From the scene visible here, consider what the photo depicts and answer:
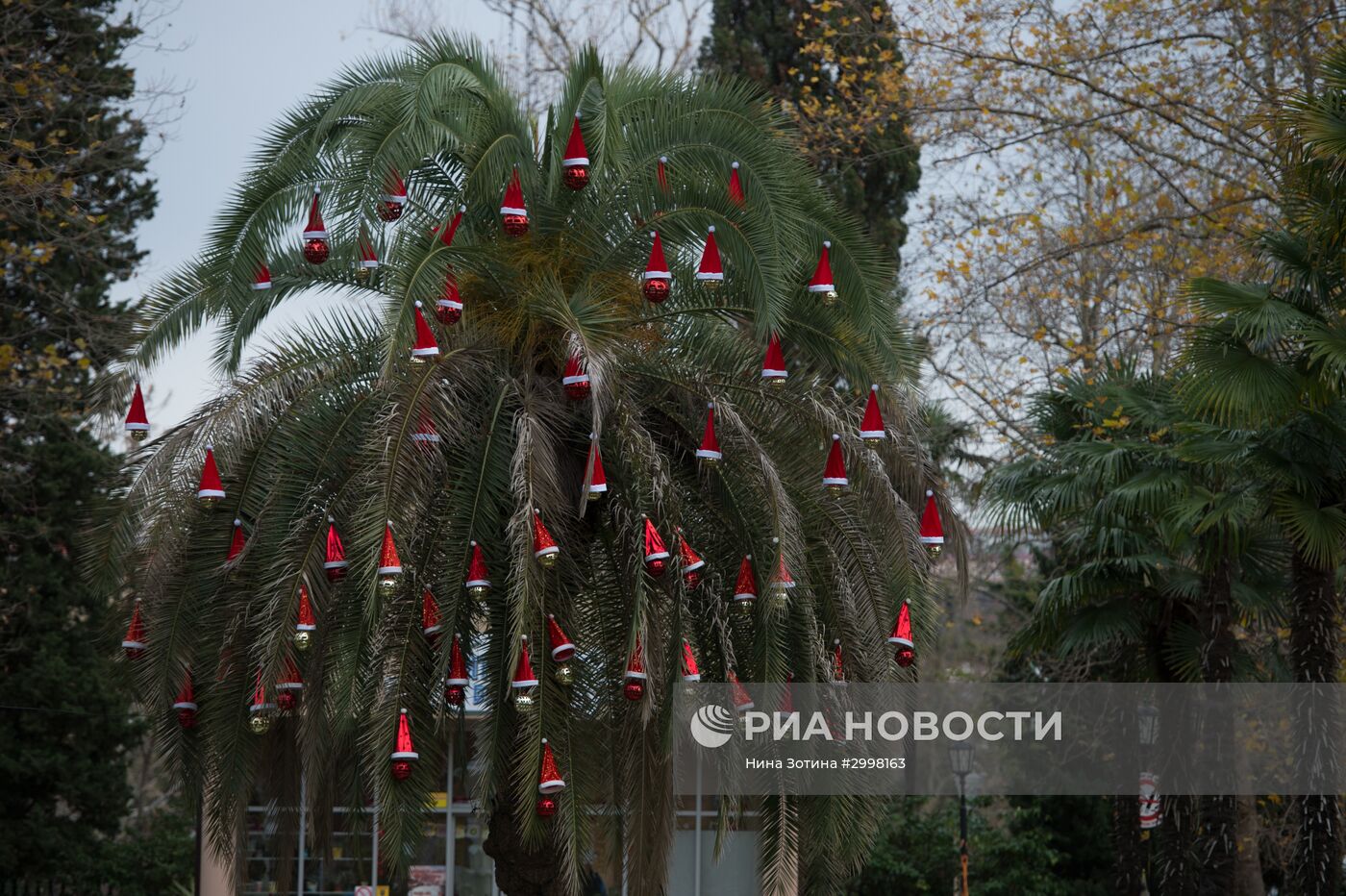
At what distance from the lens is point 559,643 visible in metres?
8.52

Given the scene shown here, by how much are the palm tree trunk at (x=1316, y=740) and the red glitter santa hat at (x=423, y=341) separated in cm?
717

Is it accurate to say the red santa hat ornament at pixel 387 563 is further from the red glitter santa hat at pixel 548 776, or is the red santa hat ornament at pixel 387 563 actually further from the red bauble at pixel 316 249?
the red bauble at pixel 316 249

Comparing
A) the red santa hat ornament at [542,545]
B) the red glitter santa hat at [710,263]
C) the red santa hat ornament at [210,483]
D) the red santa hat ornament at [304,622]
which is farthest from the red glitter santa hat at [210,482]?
the red glitter santa hat at [710,263]

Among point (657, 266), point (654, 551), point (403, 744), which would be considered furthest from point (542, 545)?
point (657, 266)

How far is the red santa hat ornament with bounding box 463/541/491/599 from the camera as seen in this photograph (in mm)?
8281

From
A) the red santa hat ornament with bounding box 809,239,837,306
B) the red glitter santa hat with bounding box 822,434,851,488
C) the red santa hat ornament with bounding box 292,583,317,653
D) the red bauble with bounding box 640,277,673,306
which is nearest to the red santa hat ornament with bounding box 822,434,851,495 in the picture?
the red glitter santa hat with bounding box 822,434,851,488

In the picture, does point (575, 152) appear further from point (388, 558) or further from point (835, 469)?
point (388, 558)

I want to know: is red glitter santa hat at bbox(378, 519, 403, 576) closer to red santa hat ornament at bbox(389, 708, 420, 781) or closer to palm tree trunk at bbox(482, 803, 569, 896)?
red santa hat ornament at bbox(389, 708, 420, 781)

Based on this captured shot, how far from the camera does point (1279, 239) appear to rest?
11008 millimetres

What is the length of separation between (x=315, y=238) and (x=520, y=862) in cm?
424

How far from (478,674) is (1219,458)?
6.04m

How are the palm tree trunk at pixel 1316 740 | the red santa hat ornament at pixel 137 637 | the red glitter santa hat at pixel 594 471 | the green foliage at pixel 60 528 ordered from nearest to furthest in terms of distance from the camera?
1. the red glitter santa hat at pixel 594 471
2. the red santa hat ornament at pixel 137 637
3. the palm tree trunk at pixel 1316 740
4. the green foliage at pixel 60 528

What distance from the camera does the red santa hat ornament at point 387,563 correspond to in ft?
24.6

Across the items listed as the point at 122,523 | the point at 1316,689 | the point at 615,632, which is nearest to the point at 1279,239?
the point at 1316,689
